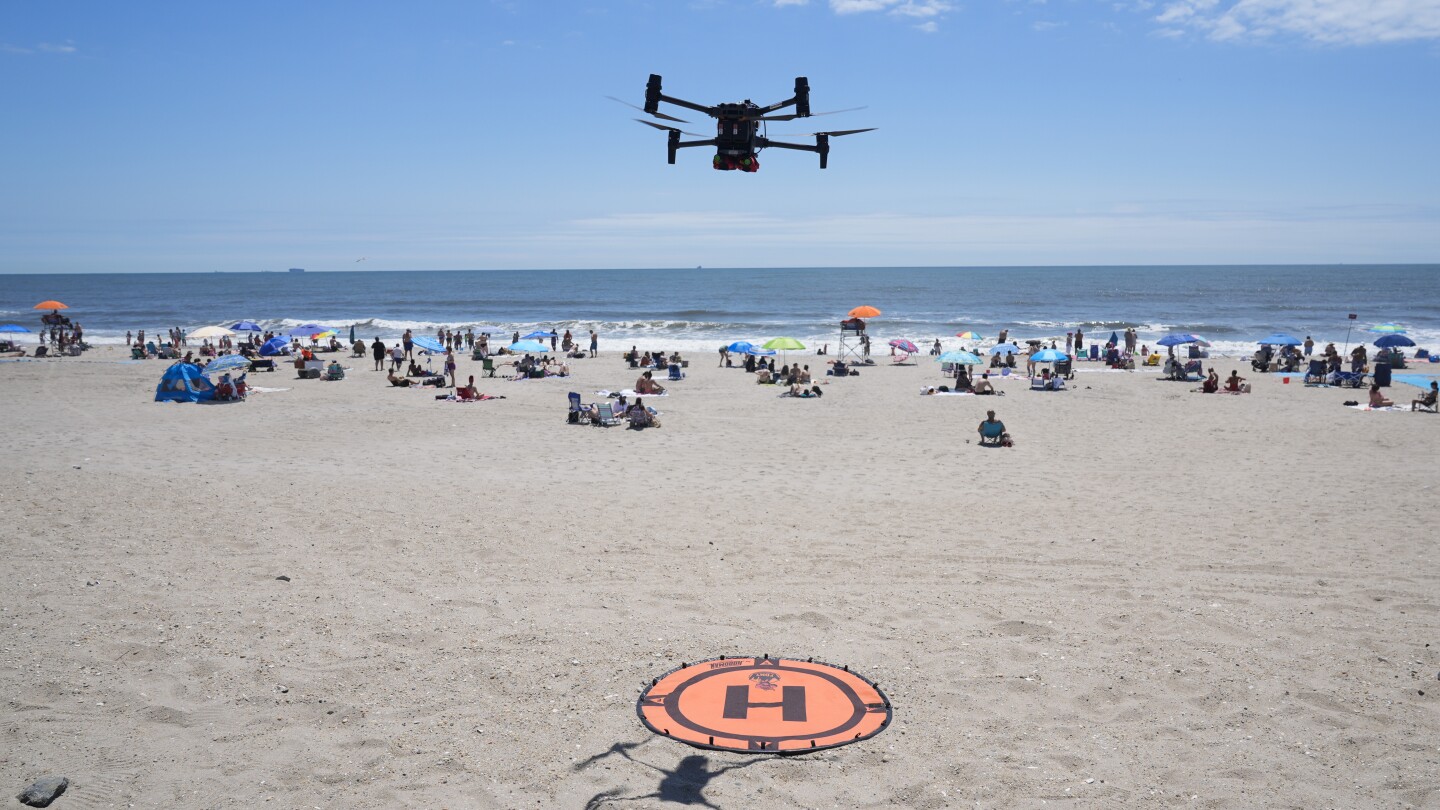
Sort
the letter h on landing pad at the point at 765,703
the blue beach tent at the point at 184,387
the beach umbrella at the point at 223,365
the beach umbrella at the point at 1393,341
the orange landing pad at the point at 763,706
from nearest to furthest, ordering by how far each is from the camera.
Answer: the orange landing pad at the point at 763,706, the letter h on landing pad at the point at 765,703, the blue beach tent at the point at 184,387, the beach umbrella at the point at 223,365, the beach umbrella at the point at 1393,341

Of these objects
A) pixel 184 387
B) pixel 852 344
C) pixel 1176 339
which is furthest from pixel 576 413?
pixel 852 344

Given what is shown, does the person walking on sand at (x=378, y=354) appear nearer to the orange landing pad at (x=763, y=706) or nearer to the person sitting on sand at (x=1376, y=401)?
the orange landing pad at (x=763, y=706)

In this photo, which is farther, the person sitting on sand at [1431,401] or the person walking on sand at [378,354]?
the person walking on sand at [378,354]

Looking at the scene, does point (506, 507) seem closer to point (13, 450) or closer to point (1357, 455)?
point (13, 450)

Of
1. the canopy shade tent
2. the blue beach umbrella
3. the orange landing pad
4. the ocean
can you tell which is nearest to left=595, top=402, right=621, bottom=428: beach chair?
the orange landing pad

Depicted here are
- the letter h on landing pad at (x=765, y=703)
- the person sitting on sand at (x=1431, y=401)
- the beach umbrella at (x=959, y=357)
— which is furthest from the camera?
the beach umbrella at (x=959, y=357)

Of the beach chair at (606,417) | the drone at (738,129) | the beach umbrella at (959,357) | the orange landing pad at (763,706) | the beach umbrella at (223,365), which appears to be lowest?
the orange landing pad at (763,706)

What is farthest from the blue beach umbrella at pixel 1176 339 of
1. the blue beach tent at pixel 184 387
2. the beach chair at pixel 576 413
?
the blue beach tent at pixel 184 387

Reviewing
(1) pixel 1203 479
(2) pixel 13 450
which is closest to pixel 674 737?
(1) pixel 1203 479
